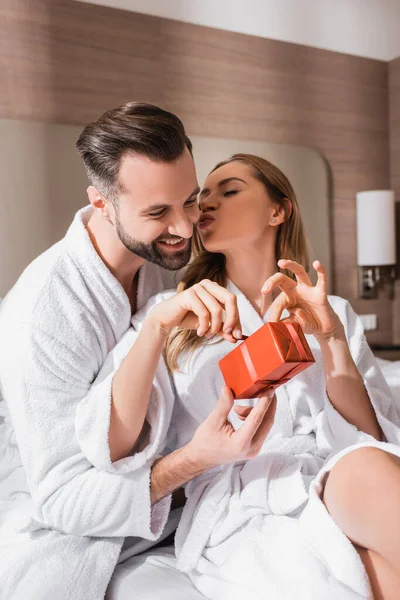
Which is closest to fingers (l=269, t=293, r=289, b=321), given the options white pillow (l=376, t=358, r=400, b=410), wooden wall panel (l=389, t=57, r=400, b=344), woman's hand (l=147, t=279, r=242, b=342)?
woman's hand (l=147, t=279, r=242, b=342)

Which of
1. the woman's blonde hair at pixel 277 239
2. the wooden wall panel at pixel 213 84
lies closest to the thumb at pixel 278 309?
the woman's blonde hair at pixel 277 239

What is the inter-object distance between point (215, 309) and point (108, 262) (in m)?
0.50

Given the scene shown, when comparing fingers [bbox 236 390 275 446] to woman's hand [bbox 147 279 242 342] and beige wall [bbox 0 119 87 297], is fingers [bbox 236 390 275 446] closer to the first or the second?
woman's hand [bbox 147 279 242 342]

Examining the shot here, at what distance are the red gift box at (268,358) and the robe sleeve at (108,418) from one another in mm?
232

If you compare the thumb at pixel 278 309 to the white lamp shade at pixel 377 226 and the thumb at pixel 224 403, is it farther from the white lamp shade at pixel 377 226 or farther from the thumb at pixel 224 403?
the white lamp shade at pixel 377 226

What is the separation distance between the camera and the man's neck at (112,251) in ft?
4.73

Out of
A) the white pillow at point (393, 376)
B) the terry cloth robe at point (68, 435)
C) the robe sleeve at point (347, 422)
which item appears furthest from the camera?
the white pillow at point (393, 376)

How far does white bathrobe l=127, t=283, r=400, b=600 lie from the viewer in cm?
97

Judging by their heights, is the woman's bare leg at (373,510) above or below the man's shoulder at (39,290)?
below

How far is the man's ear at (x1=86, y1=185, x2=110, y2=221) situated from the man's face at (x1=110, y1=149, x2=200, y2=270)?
44 mm

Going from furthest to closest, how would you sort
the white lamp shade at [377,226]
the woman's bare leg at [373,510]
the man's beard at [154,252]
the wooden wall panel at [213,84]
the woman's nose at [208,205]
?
1. the white lamp shade at [377,226]
2. the wooden wall panel at [213,84]
3. the woman's nose at [208,205]
4. the man's beard at [154,252]
5. the woman's bare leg at [373,510]

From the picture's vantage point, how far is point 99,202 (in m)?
1.43

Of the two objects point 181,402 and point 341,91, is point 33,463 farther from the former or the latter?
point 341,91

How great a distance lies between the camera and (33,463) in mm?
1237
